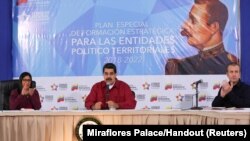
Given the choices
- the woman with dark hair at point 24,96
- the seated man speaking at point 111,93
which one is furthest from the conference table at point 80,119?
the woman with dark hair at point 24,96

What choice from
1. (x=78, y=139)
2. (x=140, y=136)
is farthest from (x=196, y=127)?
(x=78, y=139)

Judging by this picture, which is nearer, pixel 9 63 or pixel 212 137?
pixel 212 137

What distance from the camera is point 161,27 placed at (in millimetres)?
4719

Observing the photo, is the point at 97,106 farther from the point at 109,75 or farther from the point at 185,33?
the point at 185,33

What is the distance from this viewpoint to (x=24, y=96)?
14.0 ft

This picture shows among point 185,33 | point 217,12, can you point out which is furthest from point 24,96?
point 217,12

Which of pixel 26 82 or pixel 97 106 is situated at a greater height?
pixel 26 82

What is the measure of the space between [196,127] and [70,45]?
317cm

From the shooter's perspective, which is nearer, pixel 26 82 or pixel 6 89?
pixel 26 82

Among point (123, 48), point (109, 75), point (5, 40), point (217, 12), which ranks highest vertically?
point (217, 12)

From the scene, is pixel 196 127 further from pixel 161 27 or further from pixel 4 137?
pixel 161 27

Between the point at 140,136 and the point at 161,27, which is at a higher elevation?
the point at 161,27

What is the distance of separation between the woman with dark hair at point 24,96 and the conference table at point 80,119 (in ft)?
4.23

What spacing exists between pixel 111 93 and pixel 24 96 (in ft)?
2.76
